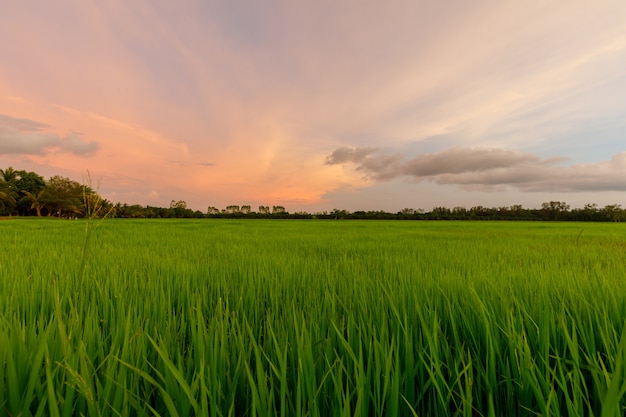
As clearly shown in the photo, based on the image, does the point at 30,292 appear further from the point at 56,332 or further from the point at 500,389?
the point at 500,389

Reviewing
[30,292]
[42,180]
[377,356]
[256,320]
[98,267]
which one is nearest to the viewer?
[377,356]

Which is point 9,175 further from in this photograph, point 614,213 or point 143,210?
point 614,213

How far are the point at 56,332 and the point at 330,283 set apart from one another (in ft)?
5.20

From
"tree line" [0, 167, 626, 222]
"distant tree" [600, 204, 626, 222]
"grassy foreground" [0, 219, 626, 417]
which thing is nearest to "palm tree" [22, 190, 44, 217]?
"tree line" [0, 167, 626, 222]

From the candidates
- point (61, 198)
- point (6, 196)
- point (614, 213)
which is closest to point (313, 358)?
point (6, 196)

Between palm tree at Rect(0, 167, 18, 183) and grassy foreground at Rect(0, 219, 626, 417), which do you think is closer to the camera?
grassy foreground at Rect(0, 219, 626, 417)

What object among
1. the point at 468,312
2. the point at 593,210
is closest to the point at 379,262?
the point at 468,312

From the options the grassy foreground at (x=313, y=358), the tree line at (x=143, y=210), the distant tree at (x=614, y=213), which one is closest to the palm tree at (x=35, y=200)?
the tree line at (x=143, y=210)

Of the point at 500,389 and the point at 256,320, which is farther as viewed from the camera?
the point at 256,320

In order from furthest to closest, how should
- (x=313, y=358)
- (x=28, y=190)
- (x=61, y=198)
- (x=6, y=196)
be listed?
(x=28, y=190)
(x=61, y=198)
(x=6, y=196)
(x=313, y=358)

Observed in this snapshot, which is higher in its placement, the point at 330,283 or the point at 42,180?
the point at 42,180

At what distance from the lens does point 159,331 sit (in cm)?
120

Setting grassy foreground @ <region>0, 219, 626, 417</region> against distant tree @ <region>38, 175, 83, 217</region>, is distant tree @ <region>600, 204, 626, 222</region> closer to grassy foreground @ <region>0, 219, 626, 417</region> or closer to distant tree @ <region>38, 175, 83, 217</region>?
grassy foreground @ <region>0, 219, 626, 417</region>

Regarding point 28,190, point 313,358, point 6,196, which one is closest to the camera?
point 313,358
